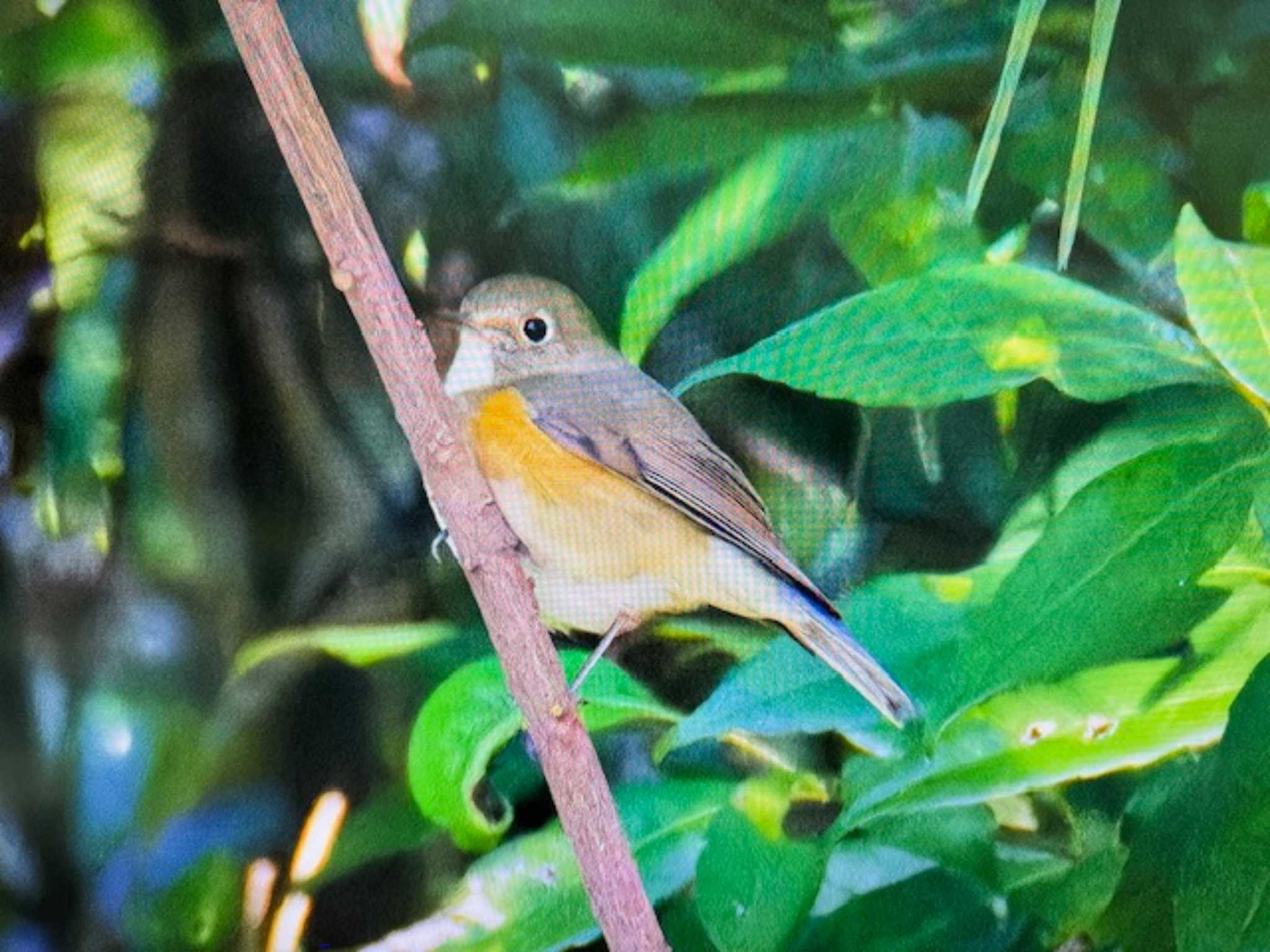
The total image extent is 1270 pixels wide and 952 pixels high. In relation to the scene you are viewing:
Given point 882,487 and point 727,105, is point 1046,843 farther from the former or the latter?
point 727,105

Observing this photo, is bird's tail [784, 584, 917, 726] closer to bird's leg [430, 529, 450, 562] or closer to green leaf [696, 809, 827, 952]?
green leaf [696, 809, 827, 952]

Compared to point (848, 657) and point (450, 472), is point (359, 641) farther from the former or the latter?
point (848, 657)

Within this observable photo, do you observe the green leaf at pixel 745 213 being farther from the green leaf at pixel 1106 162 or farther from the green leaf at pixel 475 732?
the green leaf at pixel 475 732

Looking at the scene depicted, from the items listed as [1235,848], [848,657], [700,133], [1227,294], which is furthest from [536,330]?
[1235,848]

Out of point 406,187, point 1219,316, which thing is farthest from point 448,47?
point 1219,316

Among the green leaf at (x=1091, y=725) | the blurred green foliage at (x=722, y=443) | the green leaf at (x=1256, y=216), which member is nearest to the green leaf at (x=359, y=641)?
the blurred green foliage at (x=722, y=443)

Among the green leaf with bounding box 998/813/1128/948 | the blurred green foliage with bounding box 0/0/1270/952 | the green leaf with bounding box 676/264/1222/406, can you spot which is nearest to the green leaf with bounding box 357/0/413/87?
the blurred green foliage with bounding box 0/0/1270/952
